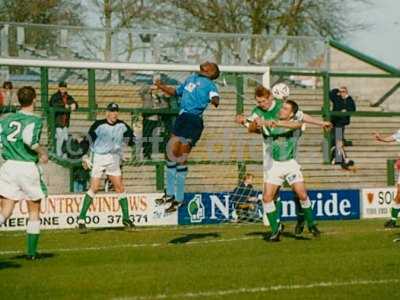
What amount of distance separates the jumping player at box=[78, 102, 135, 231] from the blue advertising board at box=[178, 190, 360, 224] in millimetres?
2149

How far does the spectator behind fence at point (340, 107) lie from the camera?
26484 millimetres

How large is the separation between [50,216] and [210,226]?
3199mm

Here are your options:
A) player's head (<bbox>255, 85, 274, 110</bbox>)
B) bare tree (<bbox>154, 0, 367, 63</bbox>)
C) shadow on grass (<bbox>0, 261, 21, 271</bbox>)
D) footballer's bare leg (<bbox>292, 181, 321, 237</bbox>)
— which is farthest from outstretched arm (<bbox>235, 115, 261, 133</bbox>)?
bare tree (<bbox>154, 0, 367, 63</bbox>)

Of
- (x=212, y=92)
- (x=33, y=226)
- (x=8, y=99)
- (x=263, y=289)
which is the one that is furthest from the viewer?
(x=8, y=99)

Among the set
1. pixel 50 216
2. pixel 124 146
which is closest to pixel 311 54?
pixel 124 146

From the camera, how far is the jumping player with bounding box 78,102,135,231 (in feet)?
65.5

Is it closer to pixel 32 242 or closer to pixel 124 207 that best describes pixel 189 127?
pixel 32 242

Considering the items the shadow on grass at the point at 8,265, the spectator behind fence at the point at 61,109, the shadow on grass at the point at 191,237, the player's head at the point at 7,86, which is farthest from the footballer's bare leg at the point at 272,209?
the spectator behind fence at the point at 61,109

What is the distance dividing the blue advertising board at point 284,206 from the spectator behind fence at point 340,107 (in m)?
3.02

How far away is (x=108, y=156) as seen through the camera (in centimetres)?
2020

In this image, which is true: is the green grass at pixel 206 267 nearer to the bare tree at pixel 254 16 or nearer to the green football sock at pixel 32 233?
the green football sock at pixel 32 233

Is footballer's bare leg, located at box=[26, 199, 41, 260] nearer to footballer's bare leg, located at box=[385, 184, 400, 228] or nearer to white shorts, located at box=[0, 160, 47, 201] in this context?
white shorts, located at box=[0, 160, 47, 201]

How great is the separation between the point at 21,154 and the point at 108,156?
6524mm

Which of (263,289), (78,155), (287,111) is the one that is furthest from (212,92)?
(78,155)
